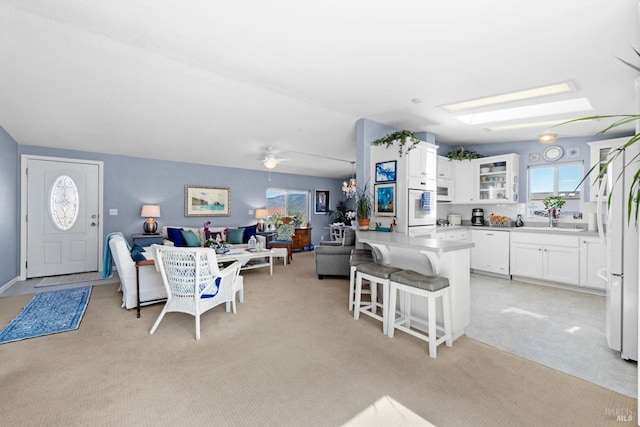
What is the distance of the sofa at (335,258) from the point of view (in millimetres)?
4758

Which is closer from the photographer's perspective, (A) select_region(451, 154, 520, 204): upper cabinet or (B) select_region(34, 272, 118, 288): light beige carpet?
(B) select_region(34, 272, 118, 288): light beige carpet

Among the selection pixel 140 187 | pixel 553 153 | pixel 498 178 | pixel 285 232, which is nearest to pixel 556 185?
pixel 553 153

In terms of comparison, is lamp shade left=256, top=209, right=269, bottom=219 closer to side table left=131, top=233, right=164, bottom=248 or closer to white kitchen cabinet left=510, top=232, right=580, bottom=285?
side table left=131, top=233, right=164, bottom=248

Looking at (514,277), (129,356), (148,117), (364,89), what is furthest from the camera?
(514,277)

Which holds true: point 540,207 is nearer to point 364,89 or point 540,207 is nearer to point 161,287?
point 364,89

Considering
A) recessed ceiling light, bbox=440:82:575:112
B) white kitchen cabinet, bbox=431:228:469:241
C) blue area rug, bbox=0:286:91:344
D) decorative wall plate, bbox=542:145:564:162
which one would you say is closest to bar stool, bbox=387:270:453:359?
recessed ceiling light, bbox=440:82:575:112

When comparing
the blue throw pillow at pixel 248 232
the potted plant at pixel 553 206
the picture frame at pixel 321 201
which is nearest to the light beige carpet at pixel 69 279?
the blue throw pillow at pixel 248 232

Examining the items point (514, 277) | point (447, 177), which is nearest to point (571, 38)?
point (447, 177)

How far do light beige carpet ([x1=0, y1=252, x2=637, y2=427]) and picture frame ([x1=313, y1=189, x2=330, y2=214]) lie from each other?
20.5ft

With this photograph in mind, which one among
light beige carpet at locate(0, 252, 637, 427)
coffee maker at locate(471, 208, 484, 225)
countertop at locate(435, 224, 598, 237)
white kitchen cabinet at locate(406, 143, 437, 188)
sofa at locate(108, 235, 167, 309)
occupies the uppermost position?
white kitchen cabinet at locate(406, 143, 437, 188)

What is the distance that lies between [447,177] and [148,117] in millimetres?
Result: 5278

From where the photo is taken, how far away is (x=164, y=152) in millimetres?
5676

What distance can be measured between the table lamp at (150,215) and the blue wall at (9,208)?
1.80 metres

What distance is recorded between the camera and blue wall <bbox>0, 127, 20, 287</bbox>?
4.06m
